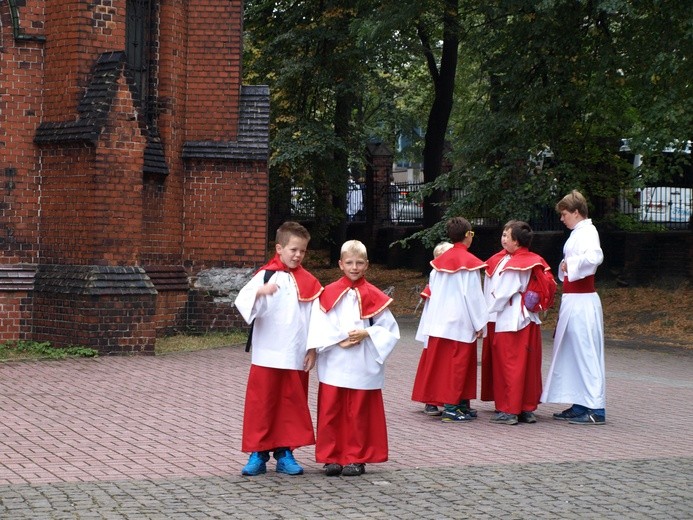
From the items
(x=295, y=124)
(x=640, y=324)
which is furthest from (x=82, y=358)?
(x=295, y=124)

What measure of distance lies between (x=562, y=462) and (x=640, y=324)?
13386 mm

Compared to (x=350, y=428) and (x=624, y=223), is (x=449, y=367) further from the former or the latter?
(x=624, y=223)

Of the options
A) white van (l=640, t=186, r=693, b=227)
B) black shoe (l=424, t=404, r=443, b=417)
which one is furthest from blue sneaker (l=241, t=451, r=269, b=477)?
white van (l=640, t=186, r=693, b=227)

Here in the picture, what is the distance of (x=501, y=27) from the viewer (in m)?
23.1

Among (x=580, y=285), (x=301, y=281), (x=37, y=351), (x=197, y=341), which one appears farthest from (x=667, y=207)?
(x=301, y=281)

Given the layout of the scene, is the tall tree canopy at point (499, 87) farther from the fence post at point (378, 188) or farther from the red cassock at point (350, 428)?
the red cassock at point (350, 428)

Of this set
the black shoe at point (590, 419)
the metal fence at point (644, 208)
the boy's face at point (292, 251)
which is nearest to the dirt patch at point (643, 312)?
the metal fence at point (644, 208)

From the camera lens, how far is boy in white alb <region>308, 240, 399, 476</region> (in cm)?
861

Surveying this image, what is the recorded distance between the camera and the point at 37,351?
16.0 meters

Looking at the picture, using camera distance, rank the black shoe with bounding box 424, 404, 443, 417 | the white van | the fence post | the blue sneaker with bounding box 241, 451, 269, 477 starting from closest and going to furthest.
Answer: the blue sneaker with bounding box 241, 451, 269, 477, the black shoe with bounding box 424, 404, 443, 417, the white van, the fence post

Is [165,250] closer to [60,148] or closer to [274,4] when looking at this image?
[60,148]

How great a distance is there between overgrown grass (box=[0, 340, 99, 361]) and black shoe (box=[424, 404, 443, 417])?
552cm

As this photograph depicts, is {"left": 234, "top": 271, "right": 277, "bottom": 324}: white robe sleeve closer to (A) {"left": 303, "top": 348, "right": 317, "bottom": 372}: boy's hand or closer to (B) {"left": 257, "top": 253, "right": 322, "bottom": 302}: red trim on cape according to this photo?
(B) {"left": 257, "top": 253, "right": 322, "bottom": 302}: red trim on cape

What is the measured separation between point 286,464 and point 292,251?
1503 mm
